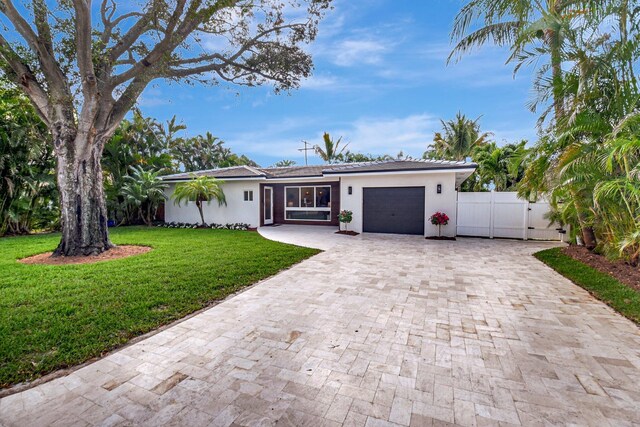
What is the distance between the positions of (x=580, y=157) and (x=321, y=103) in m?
19.2

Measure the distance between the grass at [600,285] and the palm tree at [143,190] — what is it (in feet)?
53.7

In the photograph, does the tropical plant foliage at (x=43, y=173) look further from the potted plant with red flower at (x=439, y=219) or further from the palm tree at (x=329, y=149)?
the palm tree at (x=329, y=149)

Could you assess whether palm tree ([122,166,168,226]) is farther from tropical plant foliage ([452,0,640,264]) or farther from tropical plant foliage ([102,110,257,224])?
tropical plant foliage ([452,0,640,264])

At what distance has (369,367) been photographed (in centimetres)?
275

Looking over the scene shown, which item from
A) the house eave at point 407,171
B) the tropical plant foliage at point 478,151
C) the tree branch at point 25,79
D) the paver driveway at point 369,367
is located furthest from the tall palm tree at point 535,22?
the tree branch at point 25,79

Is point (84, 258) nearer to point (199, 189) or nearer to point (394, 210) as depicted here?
point (199, 189)

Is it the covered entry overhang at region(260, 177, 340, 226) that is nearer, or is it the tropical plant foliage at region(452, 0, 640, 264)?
the tropical plant foliage at region(452, 0, 640, 264)

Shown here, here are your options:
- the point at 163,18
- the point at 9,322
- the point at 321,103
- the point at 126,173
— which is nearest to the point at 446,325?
the point at 9,322

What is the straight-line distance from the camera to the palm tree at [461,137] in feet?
68.2

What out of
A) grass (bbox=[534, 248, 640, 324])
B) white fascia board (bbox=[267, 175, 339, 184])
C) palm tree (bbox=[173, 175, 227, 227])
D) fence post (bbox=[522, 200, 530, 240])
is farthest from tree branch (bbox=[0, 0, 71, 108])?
fence post (bbox=[522, 200, 530, 240])

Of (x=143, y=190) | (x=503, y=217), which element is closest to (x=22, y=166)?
(x=143, y=190)

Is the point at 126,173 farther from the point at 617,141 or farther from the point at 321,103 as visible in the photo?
the point at 617,141

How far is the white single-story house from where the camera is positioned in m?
11.0

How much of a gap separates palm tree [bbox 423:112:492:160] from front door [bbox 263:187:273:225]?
47.4 feet
